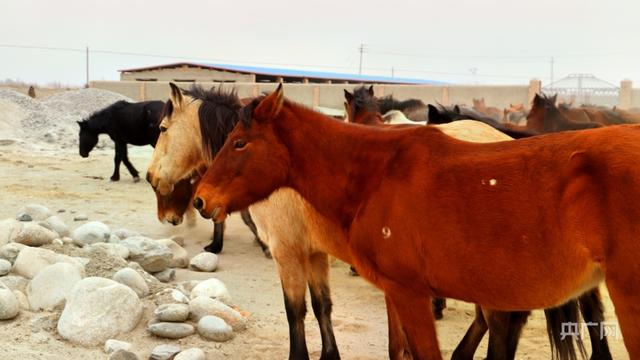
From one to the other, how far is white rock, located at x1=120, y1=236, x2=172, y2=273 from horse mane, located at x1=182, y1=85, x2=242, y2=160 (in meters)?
1.62

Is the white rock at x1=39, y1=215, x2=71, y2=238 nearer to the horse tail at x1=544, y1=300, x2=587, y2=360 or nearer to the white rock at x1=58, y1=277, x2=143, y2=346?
the white rock at x1=58, y1=277, x2=143, y2=346

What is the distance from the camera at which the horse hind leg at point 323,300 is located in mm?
5049

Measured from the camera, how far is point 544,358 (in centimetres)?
531

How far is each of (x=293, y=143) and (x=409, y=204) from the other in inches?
31.0

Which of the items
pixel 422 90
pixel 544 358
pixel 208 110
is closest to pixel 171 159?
pixel 208 110

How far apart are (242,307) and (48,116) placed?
859 inches

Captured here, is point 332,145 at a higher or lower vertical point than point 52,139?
higher

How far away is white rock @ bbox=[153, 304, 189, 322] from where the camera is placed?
5.25 meters

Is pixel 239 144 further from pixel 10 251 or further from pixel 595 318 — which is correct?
pixel 10 251

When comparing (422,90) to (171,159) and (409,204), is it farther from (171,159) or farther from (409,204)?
(409,204)

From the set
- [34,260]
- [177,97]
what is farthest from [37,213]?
[177,97]

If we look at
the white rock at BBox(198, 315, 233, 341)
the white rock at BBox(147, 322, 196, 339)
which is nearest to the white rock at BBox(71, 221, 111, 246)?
the white rock at BBox(147, 322, 196, 339)

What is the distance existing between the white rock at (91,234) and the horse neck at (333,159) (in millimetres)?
4514

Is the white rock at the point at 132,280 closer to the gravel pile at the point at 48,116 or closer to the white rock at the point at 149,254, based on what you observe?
the white rock at the point at 149,254
